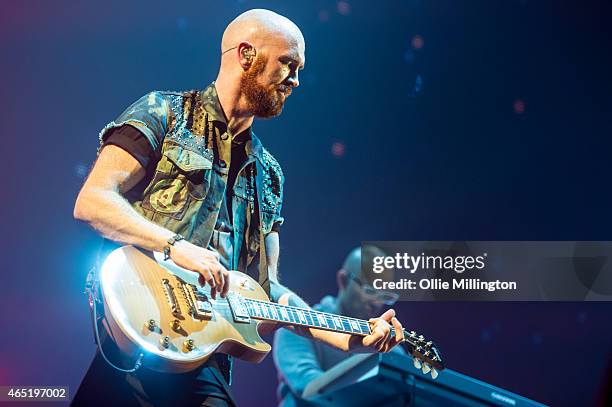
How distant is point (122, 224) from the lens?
257 centimetres

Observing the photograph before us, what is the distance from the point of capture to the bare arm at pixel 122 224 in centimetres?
253

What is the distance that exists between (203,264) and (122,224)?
0.29m

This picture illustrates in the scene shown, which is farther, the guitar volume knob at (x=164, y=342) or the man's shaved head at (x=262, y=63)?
the man's shaved head at (x=262, y=63)

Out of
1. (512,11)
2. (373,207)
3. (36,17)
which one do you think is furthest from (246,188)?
(512,11)

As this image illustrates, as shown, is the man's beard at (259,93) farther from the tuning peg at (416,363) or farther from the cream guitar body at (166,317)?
the tuning peg at (416,363)

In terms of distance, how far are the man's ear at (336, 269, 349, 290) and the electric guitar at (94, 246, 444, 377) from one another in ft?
4.71

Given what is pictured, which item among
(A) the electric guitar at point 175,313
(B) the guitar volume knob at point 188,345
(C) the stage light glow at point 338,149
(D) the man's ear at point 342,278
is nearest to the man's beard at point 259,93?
(A) the electric guitar at point 175,313

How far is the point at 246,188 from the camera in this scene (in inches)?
122

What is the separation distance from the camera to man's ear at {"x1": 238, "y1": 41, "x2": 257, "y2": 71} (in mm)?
3025

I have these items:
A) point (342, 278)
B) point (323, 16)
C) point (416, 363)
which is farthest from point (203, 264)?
point (323, 16)

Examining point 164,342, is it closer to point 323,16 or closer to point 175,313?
point 175,313

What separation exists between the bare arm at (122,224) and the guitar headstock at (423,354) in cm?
96

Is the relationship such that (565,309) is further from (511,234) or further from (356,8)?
(356,8)

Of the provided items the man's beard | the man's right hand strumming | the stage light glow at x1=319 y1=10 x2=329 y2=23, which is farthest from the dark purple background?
the man's right hand strumming
